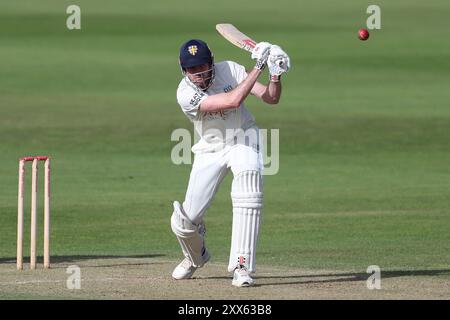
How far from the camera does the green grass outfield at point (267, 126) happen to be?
520 inches

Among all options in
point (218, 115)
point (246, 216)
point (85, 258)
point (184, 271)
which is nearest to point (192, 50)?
point (218, 115)

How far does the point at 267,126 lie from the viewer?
78.4 feet

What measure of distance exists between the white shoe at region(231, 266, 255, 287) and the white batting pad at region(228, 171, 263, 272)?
48 mm

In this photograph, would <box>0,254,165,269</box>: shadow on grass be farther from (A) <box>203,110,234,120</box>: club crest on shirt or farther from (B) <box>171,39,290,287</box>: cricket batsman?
(A) <box>203,110,234,120</box>: club crest on shirt

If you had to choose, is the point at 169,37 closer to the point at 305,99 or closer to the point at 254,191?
the point at 305,99

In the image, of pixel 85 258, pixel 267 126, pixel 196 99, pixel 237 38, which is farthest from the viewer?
pixel 267 126

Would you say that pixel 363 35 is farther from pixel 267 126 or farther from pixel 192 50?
pixel 267 126

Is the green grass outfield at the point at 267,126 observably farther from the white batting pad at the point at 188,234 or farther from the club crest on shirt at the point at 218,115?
the club crest on shirt at the point at 218,115

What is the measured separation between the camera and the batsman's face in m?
9.09

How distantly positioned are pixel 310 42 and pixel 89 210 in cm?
2451

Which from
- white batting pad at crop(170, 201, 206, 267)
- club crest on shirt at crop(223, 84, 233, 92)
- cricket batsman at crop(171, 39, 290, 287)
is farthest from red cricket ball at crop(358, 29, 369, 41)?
white batting pad at crop(170, 201, 206, 267)

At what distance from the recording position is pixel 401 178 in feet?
60.6

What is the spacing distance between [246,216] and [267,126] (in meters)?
15.0
